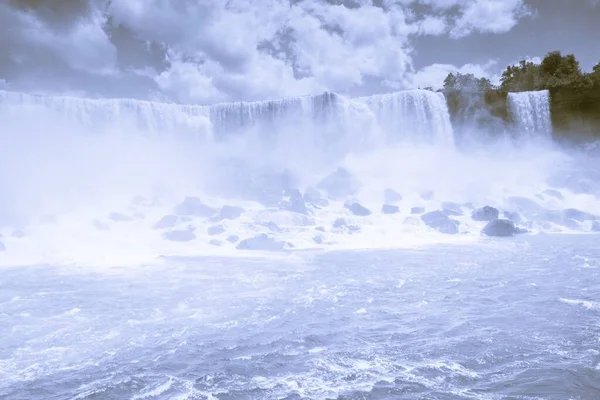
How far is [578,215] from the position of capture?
2027cm

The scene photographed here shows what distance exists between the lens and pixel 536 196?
2308cm

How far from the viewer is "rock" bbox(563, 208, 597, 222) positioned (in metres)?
20.1

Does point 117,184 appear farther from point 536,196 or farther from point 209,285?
point 536,196

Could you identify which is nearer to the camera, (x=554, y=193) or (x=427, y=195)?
(x=554, y=193)

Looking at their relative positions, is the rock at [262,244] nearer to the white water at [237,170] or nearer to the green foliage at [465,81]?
the white water at [237,170]

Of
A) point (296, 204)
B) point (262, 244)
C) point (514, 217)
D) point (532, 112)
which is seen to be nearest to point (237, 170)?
point (296, 204)

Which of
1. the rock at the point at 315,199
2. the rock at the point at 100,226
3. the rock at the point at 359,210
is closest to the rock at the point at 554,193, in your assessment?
the rock at the point at 359,210

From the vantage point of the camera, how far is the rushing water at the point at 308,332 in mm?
5449

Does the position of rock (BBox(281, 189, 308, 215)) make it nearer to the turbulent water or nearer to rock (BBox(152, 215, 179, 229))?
the turbulent water

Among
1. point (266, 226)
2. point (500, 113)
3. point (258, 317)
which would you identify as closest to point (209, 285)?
point (258, 317)

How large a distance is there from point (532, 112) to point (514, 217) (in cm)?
1377

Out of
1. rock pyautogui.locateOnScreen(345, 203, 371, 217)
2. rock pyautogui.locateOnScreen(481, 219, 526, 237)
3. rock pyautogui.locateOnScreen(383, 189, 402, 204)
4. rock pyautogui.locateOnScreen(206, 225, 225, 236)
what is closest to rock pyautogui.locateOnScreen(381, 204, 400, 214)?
rock pyautogui.locateOnScreen(345, 203, 371, 217)

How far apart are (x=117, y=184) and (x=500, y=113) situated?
2350cm

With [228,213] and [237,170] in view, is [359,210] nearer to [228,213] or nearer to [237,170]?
[228,213]
